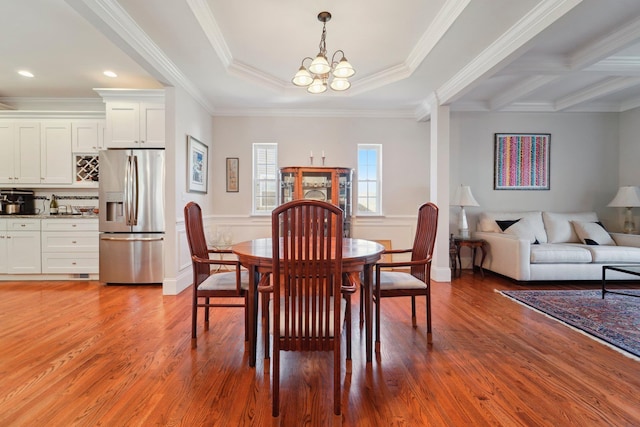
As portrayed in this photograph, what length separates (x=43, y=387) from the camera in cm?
170

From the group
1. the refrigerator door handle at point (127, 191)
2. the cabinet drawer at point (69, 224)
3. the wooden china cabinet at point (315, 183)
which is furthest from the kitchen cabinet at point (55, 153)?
the wooden china cabinet at point (315, 183)

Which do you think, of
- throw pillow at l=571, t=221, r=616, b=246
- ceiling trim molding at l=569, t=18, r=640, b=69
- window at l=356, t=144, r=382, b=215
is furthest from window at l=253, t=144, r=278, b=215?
throw pillow at l=571, t=221, r=616, b=246

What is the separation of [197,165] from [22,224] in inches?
94.7

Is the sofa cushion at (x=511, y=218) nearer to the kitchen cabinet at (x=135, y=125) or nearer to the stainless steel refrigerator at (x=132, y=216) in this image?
the stainless steel refrigerator at (x=132, y=216)

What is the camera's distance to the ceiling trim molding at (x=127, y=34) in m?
2.15

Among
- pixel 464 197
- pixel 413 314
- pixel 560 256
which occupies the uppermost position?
pixel 464 197

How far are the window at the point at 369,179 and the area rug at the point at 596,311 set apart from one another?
7.27 feet

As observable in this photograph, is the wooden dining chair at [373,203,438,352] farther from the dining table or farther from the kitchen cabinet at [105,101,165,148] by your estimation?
the kitchen cabinet at [105,101,165,148]

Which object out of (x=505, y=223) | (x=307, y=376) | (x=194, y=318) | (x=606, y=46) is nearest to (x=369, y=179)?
(x=505, y=223)

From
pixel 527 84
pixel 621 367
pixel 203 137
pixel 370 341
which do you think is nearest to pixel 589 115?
pixel 527 84

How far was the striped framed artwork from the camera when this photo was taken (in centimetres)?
488

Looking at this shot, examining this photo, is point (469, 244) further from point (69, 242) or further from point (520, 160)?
point (69, 242)

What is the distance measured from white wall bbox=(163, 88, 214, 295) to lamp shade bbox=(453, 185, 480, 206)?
3842 mm

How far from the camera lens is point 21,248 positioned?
13.2 feet
